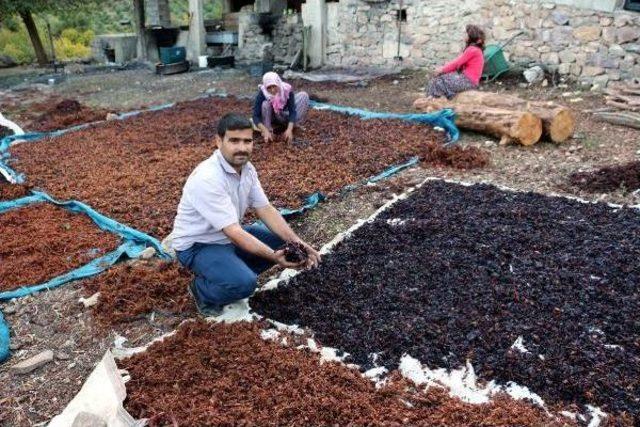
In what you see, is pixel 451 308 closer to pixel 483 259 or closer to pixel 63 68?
pixel 483 259

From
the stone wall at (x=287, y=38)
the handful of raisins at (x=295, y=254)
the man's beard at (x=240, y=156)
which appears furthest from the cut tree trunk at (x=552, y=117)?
the stone wall at (x=287, y=38)

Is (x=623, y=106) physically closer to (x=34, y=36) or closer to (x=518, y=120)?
(x=518, y=120)

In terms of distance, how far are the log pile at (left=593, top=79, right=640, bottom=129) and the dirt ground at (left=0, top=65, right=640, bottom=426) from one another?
123 mm

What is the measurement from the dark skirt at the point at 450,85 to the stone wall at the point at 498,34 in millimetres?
2327

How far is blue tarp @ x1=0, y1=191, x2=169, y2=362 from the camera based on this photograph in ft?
11.3

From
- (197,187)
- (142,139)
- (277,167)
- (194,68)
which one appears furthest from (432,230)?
(194,68)

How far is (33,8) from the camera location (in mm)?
13758

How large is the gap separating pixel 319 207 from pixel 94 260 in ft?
6.15

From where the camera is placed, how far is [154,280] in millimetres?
3480

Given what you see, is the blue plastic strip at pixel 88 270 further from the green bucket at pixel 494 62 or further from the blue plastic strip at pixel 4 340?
the green bucket at pixel 494 62

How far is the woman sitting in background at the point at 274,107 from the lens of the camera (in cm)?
627

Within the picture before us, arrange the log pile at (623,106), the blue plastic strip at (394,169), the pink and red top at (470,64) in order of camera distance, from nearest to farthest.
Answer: the blue plastic strip at (394,169) < the log pile at (623,106) < the pink and red top at (470,64)

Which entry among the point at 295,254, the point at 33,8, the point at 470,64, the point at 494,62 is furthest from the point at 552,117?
the point at 33,8

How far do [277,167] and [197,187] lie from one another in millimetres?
2684
